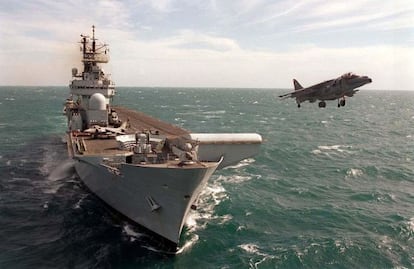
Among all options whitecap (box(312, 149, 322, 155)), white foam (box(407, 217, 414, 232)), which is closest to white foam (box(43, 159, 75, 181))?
white foam (box(407, 217, 414, 232))

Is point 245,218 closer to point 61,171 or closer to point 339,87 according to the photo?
point 339,87

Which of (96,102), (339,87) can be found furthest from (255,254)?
(96,102)

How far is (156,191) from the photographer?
79.8 feet

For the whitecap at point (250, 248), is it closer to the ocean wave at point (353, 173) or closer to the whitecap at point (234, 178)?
the whitecap at point (234, 178)

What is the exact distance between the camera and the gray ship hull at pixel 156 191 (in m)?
23.1

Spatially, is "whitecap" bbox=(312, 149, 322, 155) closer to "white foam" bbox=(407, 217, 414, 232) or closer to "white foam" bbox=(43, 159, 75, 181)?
"white foam" bbox=(407, 217, 414, 232)

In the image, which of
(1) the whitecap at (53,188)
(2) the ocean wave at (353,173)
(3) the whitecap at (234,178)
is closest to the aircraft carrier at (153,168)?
(1) the whitecap at (53,188)

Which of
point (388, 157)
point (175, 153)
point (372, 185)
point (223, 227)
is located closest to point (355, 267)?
point (223, 227)

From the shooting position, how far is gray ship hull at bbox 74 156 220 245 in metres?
23.1

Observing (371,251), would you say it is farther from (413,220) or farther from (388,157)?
(388,157)

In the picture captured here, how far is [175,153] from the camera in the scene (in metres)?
28.8

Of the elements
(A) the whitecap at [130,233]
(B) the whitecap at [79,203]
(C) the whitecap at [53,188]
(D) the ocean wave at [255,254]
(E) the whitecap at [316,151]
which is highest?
(E) the whitecap at [316,151]

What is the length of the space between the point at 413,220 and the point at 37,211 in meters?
31.8

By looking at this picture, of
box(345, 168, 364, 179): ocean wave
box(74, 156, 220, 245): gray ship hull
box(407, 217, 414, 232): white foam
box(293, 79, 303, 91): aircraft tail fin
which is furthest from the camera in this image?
box(345, 168, 364, 179): ocean wave
